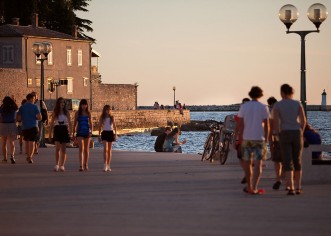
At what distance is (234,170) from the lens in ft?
80.1

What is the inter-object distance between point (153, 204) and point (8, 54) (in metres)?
82.3

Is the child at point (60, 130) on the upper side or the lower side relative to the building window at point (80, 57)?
lower

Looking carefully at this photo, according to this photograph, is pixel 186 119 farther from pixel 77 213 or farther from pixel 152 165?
pixel 77 213

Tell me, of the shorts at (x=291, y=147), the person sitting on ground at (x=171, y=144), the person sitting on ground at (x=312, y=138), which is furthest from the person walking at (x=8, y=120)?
the shorts at (x=291, y=147)

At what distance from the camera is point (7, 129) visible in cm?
2809

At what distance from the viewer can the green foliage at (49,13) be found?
107625 millimetres

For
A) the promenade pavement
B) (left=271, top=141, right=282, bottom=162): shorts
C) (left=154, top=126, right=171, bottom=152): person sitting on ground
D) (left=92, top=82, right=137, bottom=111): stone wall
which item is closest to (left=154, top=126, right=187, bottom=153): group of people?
(left=154, top=126, right=171, bottom=152): person sitting on ground

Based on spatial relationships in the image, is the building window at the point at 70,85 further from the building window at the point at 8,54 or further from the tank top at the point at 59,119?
the tank top at the point at 59,119

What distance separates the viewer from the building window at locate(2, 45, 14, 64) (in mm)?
95188

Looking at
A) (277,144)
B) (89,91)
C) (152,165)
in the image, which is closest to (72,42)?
(89,91)

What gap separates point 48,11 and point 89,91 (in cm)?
1014

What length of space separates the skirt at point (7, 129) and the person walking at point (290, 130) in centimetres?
1220

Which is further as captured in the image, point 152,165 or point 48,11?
point 48,11

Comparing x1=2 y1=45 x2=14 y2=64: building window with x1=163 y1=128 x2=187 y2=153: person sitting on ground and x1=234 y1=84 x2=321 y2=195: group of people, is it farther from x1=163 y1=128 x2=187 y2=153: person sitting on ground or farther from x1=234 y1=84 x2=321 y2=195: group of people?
x1=234 y1=84 x2=321 y2=195: group of people
